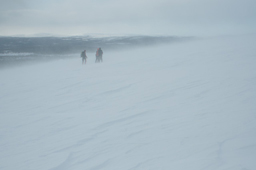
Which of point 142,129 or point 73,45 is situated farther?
point 73,45

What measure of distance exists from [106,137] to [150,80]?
181 inches

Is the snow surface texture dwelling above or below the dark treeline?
below

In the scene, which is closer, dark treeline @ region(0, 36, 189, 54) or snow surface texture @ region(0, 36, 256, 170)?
snow surface texture @ region(0, 36, 256, 170)

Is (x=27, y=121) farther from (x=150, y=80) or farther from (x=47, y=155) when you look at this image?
(x=150, y=80)

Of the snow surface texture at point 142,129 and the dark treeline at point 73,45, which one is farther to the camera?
the dark treeline at point 73,45

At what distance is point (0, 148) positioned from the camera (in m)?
3.99

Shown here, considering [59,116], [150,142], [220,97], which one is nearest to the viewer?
[150,142]

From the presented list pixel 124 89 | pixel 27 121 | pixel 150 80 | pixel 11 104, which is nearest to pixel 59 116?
pixel 27 121

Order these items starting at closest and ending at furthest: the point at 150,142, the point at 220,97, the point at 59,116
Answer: the point at 150,142
the point at 220,97
the point at 59,116

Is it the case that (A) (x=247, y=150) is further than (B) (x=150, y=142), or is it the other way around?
(B) (x=150, y=142)

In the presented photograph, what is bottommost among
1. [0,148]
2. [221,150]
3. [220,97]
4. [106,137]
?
[0,148]

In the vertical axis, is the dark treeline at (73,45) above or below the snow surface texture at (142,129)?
above

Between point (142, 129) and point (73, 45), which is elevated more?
point (73, 45)

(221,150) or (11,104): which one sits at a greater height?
(221,150)
